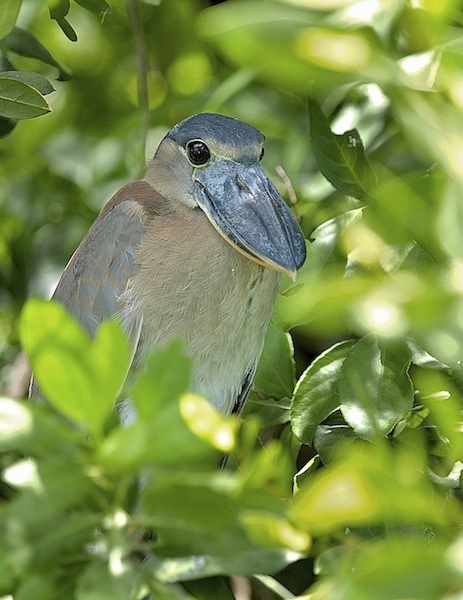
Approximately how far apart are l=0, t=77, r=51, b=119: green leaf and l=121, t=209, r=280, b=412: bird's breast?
537mm

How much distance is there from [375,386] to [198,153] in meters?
0.72

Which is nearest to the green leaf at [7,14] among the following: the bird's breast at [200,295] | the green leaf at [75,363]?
the bird's breast at [200,295]

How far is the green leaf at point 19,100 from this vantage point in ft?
3.98

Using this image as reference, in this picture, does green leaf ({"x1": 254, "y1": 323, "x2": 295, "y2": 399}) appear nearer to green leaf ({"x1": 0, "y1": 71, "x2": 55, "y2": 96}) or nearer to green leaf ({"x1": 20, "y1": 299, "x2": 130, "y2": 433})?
green leaf ({"x1": 0, "y1": 71, "x2": 55, "y2": 96})

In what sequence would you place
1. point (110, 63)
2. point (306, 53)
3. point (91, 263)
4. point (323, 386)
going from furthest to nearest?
point (110, 63) < point (91, 263) < point (323, 386) < point (306, 53)

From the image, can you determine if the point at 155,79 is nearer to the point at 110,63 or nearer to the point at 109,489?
the point at 110,63

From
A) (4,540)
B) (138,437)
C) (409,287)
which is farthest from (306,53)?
(4,540)

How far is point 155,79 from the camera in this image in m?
2.57

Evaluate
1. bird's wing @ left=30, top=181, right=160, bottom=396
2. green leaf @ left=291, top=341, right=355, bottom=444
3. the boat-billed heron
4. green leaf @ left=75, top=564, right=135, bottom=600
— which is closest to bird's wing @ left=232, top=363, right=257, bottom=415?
the boat-billed heron

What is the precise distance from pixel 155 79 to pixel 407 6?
1.79m

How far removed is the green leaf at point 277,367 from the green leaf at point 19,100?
0.47m

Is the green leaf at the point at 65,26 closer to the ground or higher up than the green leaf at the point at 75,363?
closer to the ground

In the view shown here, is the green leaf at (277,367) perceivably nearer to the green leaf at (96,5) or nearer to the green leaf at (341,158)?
the green leaf at (341,158)

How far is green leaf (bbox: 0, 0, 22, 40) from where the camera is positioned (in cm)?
123
